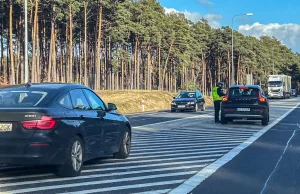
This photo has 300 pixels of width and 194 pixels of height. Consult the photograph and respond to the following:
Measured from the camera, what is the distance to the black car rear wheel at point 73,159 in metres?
7.92

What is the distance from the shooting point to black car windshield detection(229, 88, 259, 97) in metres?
20.5

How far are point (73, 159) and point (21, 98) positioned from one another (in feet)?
4.47

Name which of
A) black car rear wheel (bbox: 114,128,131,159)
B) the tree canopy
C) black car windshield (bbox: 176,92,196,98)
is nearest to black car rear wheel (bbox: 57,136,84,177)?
black car rear wheel (bbox: 114,128,131,159)

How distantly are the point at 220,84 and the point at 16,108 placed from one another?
15.6 metres

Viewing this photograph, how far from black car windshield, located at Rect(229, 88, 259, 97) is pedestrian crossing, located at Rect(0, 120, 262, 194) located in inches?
269

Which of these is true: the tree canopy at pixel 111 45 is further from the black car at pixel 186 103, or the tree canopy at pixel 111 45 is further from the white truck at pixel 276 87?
the black car at pixel 186 103

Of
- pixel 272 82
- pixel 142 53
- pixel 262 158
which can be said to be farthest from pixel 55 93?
pixel 142 53

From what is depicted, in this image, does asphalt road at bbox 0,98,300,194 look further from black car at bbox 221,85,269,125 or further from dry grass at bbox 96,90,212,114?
dry grass at bbox 96,90,212,114

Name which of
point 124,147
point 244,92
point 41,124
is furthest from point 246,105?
point 41,124

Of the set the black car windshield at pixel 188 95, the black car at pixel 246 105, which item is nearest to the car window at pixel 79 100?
the black car at pixel 246 105

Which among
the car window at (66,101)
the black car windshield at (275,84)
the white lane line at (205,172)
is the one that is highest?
the black car windshield at (275,84)

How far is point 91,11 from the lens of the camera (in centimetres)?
5862

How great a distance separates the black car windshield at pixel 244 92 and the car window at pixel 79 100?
12.6 m

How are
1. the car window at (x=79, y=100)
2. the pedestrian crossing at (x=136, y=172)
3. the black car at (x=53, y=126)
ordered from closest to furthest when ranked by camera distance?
the pedestrian crossing at (x=136, y=172)
the black car at (x=53, y=126)
the car window at (x=79, y=100)
